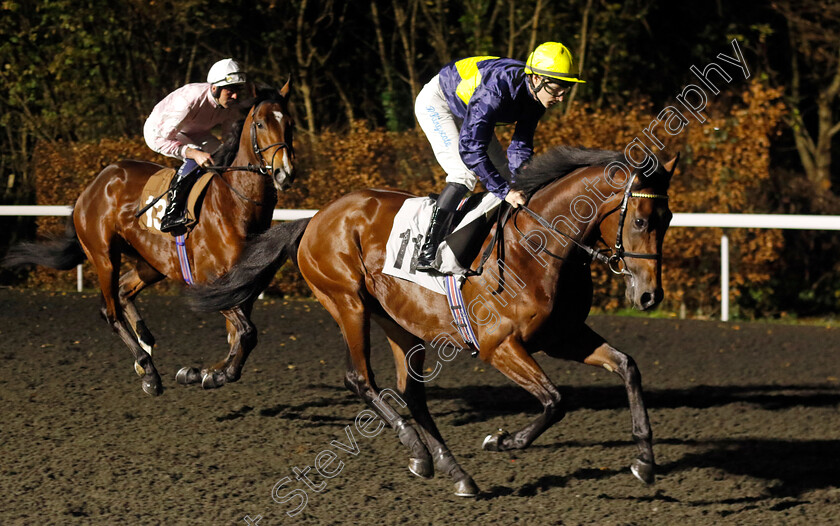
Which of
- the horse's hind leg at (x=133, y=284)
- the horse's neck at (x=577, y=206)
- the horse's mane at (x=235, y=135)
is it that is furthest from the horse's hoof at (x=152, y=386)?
the horse's neck at (x=577, y=206)

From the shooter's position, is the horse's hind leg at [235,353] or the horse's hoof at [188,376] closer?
the horse's hind leg at [235,353]

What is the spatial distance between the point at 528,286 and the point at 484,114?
0.71 metres

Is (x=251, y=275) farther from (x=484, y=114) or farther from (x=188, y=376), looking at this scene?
(x=484, y=114)

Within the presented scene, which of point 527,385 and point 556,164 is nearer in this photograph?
point 527,385

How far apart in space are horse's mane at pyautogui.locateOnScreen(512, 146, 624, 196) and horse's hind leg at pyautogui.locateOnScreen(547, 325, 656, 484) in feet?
2.06

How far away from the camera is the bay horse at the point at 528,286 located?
12.5ft

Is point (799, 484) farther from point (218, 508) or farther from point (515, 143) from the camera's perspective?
point (218, 508)

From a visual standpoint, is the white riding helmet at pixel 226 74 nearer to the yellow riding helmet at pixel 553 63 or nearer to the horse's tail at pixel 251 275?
the horse's tail at pixel 251 275

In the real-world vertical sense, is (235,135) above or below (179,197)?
above

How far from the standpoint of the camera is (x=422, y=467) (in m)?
4.27

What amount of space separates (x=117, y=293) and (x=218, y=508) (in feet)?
9.34

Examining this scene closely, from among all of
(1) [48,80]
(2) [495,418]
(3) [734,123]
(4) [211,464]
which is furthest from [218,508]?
(1) [48,80]

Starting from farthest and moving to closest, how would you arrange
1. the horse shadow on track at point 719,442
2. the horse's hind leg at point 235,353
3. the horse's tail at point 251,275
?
the horse's hind leg at point 235,353
the horse's tail at point 251,275
the horse shadow on track at point 719,442

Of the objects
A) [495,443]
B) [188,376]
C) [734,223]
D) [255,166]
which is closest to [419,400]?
[495,443]
